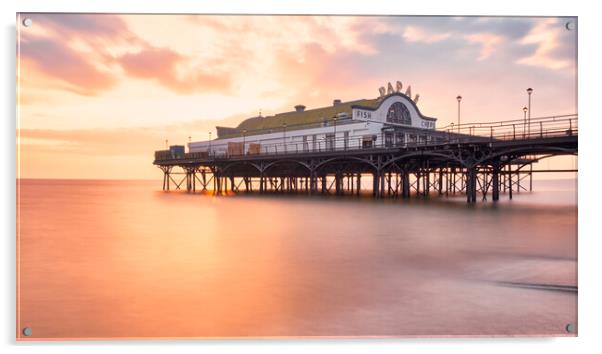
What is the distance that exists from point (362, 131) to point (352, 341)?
37246 millimetres

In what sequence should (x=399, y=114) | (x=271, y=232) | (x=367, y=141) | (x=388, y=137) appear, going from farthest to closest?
(x=399, y=114) < (x=388, y=137) < (x=367, y=141) < (x=271, y=232)

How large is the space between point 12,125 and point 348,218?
54.9 feet

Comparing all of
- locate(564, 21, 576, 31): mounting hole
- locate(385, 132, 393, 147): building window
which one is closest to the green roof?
locate(385, 132, 393, 147): building window

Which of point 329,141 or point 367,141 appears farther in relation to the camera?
point 329,141

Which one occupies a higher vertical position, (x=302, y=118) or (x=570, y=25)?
(x=302, y=118)

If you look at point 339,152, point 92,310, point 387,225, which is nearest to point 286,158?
point 339,152

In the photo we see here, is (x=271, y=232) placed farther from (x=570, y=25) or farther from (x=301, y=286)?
(x=570, y=25)

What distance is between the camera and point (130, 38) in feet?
36.6

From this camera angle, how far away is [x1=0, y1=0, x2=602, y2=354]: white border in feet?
25.6

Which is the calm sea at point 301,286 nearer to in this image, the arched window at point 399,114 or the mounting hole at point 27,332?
the mounting hole at point 27,332

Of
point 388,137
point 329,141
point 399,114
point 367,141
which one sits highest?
point 399,114

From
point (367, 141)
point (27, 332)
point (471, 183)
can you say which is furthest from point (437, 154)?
point (27, 332)

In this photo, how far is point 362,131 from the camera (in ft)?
144
